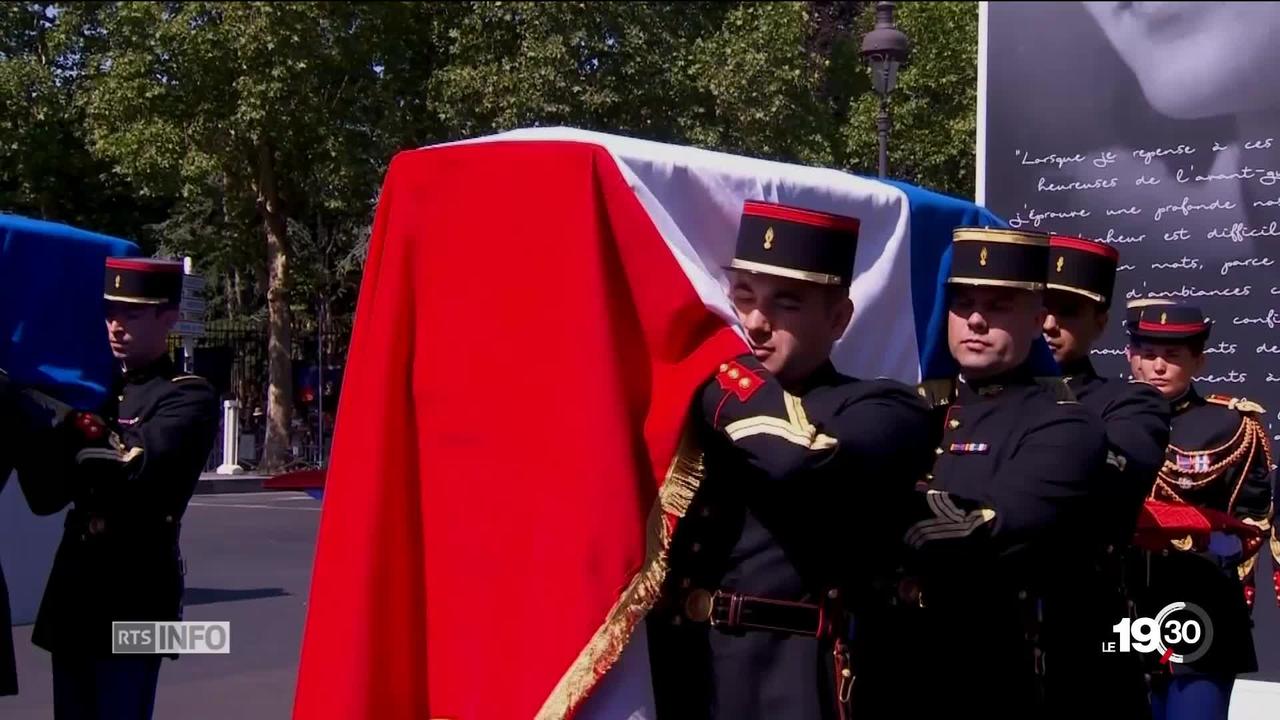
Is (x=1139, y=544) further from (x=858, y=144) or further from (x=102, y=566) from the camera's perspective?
(x=858, y=144)

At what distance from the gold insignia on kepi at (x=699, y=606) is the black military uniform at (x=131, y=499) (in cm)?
224

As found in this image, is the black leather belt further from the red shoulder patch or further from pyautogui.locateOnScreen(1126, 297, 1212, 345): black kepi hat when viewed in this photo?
pyautogui.locateOnScreen(1126, 297, 1212, 345): black kepi hat

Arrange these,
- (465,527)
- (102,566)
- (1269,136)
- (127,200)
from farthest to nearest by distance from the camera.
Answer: (127,200), (1269,136), (102,566), (465,527)

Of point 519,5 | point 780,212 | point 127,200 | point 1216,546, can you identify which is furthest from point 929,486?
point 127,200

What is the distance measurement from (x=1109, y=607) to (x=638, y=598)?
4.97 feet

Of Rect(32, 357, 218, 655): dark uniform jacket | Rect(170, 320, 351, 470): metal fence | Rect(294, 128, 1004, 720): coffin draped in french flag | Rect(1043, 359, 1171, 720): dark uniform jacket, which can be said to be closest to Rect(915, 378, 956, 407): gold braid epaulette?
Rect(1043, 359, 1171, 720): dark uniform jacket

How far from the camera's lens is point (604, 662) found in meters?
3.12

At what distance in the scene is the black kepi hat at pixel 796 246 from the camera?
305 cm

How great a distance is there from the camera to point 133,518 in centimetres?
504

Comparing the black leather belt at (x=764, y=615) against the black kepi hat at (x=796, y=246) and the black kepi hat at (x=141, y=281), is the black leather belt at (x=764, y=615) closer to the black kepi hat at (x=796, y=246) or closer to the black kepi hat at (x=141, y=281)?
the black kepi hat at (x=796, y=246)

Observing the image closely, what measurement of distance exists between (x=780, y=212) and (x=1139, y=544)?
2537mm

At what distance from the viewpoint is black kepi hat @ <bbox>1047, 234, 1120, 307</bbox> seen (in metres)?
4.49

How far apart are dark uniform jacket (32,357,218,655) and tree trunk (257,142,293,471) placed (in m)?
22.0

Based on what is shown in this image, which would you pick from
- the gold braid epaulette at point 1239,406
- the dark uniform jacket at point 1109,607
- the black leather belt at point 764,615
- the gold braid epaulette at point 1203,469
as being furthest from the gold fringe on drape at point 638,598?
the gold braid epaulette at point 1239,406
